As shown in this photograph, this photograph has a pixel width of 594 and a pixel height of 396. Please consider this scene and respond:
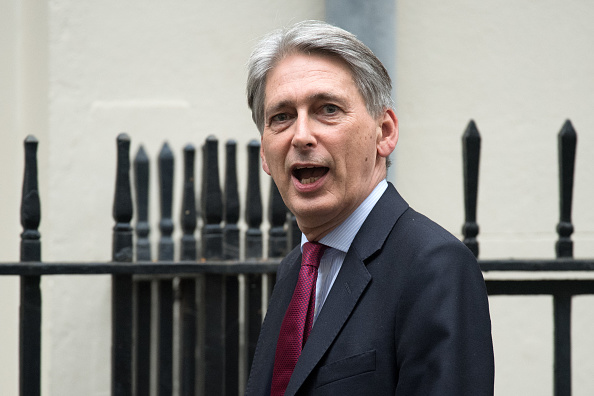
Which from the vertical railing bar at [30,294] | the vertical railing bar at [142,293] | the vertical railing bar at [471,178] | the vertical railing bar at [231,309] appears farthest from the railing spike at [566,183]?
the vertical railing bar at [30,294]

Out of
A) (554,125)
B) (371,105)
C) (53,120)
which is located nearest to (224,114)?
(53,120)

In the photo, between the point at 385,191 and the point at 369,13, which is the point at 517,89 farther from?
the point at 385,191

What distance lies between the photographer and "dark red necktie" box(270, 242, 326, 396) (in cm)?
177

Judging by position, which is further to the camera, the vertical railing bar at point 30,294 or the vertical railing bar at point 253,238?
the vertical railing bar at point 253,238

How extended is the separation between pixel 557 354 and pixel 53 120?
300 centimetres

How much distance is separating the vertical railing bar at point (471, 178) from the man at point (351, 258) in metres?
1.20

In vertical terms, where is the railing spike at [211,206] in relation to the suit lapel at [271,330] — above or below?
above

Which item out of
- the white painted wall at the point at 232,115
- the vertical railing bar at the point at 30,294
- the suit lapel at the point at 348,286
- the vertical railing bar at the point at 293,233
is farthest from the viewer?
the white painted wall at the point at 232,115

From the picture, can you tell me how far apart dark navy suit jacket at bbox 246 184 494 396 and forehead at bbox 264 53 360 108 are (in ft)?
1.13

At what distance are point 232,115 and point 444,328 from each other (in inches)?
124

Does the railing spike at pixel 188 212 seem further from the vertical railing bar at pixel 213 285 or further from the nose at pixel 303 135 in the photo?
the nose at pixel 303 135

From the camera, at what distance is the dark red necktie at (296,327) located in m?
1.77

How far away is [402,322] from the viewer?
5.07 feet

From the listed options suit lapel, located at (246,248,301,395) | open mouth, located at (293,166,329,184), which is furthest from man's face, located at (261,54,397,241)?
suit lapel, located at (246,248,301,395)
